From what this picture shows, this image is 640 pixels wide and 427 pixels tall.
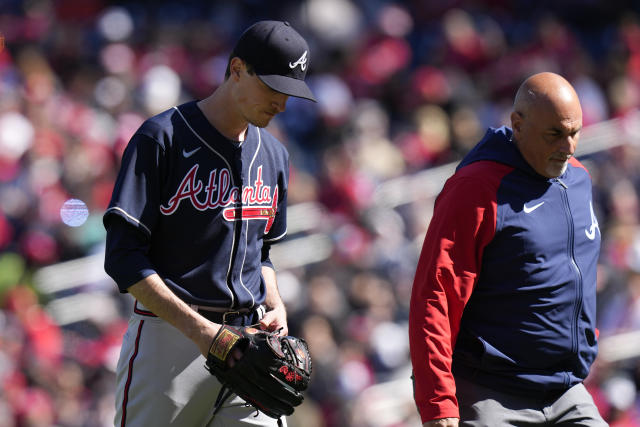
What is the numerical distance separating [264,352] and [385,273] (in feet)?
19.6

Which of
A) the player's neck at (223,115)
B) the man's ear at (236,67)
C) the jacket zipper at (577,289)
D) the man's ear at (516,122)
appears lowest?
the jacket zipper at (577,289)

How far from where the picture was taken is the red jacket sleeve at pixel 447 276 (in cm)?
345

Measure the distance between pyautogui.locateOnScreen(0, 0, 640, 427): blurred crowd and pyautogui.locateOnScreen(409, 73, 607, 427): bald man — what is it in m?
3.86

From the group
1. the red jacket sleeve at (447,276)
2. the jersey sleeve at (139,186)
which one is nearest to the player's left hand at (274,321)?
the red jacket sleeve at (447,276)

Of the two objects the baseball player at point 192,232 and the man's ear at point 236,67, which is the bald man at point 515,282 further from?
the man's ear at point 236,67

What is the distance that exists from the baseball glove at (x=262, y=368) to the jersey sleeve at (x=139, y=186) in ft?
1.49

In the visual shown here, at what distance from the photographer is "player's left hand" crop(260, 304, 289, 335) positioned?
3.61 metres

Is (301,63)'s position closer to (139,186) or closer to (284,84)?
(284,84)

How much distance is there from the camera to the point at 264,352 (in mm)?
3336

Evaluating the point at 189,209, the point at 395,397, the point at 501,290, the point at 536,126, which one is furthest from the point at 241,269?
the point at 395,397

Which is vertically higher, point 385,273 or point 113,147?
point 113,147

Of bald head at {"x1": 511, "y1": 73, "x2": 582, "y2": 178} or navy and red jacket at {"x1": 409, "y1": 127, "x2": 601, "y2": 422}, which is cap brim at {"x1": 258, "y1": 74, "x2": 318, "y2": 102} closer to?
navy and red jacket at {"x1": 409, "y1": 127, "x2": 601, "y2": 422}

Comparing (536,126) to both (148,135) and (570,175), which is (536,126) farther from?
(148,135)

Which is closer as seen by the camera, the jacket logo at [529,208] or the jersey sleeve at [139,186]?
the jersey sleeve at [139,186]
